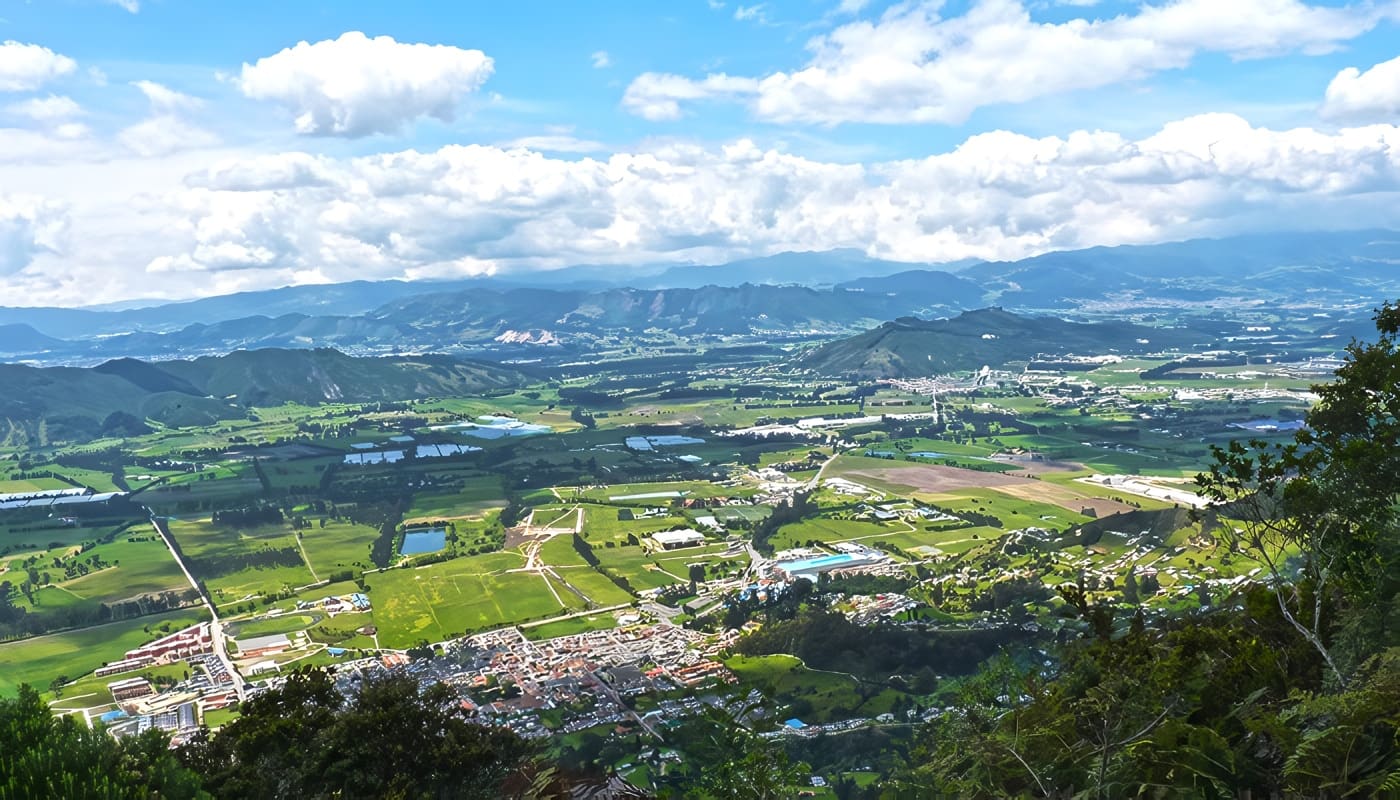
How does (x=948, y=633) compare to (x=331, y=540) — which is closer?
(x=948, y=633)

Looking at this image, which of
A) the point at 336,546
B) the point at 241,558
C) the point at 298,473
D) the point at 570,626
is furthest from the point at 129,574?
the point at 298,473

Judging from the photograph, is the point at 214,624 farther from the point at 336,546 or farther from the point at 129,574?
the point at 336,546

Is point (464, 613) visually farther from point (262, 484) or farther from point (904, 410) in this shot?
point (904, 410)

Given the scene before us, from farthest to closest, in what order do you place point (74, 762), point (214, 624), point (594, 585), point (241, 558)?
point (241, 558)
point (594, 585)
point (214, 624)
point (74, 762)

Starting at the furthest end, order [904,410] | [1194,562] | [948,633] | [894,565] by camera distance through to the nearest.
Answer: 1. [904,410]
2. [894,565]
3. [1194,562]
4. [948,633]

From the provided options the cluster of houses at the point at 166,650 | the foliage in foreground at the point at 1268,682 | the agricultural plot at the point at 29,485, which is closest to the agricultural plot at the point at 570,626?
the cluster of houses at the point at 166,650

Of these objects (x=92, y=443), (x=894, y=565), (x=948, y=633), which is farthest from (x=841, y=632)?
(x=92, y=443)

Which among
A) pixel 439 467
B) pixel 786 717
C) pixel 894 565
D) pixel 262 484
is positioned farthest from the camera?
pixel 439 467

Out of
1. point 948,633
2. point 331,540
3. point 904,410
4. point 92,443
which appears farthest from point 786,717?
point 92,443
